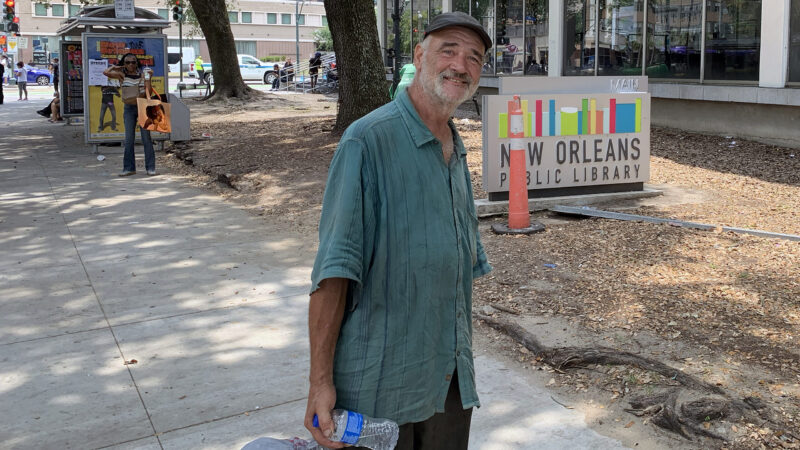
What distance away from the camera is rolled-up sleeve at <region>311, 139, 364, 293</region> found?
6.82 feet

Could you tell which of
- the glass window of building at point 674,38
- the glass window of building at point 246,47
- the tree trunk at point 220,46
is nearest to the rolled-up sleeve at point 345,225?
the glass window of building at point 674,38

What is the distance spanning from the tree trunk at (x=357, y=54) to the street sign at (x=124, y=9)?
13.7 feet

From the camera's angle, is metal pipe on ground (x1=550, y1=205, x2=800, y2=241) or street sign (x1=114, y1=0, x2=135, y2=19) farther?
street sign (x1=114, y1=0, x2=135, y2=19)

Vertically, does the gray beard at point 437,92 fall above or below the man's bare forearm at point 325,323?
above

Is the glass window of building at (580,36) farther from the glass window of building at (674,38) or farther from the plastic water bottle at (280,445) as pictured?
the plastic water bottle at (280,445)

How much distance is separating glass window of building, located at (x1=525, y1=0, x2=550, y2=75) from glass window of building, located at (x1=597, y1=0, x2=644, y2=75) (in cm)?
224

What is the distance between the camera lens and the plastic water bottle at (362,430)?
2.12 meters

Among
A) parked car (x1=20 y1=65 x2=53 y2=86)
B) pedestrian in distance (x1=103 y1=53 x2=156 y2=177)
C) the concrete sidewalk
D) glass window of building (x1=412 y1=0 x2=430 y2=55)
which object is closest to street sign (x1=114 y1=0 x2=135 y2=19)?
pedestrian in distance (x1=103 y1=53 x2=156 y2=177)

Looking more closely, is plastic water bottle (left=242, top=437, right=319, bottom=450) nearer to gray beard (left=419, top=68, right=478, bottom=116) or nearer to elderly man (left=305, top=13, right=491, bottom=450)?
elderly man (left=305, top=13, right=491, bottom=450)

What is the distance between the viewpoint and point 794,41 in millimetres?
12359

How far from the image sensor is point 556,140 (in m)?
8.45

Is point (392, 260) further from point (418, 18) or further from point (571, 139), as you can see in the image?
point (418, 18)

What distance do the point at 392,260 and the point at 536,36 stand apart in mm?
18281

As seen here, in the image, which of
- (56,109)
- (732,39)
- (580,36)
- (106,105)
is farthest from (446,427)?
(56,109)
